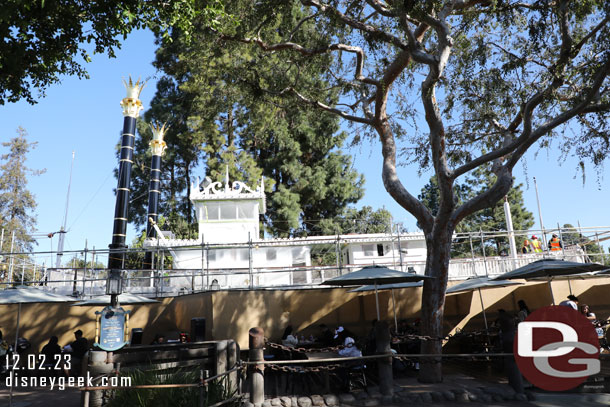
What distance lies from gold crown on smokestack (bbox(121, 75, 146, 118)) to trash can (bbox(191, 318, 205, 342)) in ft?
50.2

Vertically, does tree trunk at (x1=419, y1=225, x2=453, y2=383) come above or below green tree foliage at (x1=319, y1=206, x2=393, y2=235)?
below

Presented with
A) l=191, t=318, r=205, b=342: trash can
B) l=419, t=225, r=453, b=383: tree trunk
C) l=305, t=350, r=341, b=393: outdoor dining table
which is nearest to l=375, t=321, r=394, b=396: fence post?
l=305, t=350, r=341, b=393: outdoor dining table

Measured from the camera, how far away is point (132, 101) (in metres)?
24.7

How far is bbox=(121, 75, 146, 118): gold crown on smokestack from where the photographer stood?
24328 mm

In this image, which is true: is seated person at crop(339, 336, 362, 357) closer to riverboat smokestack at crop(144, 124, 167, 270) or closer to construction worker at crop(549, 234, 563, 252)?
construction worker at crop(549, 234, 563, 252)

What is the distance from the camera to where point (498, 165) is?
11578 millimetres

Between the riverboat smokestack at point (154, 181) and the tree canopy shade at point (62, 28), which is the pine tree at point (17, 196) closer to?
the riverboat smokestack at point (154, 181)

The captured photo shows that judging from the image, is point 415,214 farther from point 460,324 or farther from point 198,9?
point 198,9

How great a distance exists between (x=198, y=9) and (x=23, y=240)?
1452 inches

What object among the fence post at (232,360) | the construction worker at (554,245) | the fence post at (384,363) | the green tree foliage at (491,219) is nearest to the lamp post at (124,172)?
the fence post at (232,360)

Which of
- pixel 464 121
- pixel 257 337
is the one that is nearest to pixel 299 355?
pixel 257 337

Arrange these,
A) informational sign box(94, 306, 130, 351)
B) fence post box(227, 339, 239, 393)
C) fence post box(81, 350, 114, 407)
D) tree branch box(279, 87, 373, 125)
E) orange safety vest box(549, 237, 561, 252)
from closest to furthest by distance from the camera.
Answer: fence post box(81, 350, 114, 407), fence post box(227, 339, 239, 393), informational sign box(94, 306, 130, 351), tree branch box(279, 87, 373, 125), orange safety vest box(549, 237, 561, 252)

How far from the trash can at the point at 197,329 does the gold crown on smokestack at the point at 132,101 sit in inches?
602

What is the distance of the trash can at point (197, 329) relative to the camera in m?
12.6
